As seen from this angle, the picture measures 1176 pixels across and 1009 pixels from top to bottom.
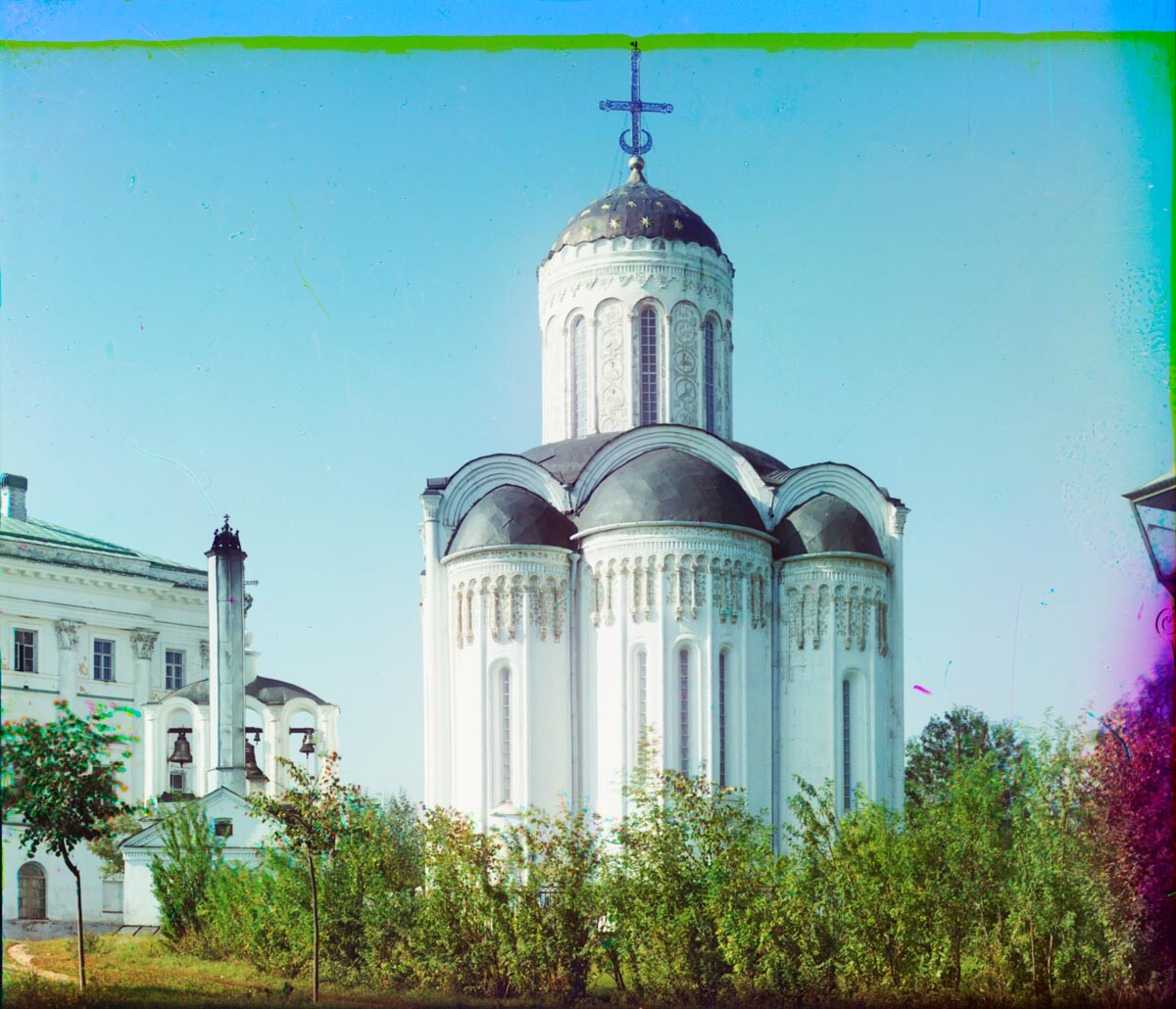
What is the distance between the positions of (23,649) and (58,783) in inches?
549

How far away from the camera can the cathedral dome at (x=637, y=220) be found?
1185 inches

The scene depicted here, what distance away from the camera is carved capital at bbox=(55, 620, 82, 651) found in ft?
111

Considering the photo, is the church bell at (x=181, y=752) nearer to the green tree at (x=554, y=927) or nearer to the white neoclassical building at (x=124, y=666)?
the white neoclassical building at (x=124, y=666)

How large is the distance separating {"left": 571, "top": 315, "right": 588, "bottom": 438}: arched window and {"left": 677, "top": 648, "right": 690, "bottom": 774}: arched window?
531 centimetres

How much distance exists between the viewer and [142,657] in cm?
3584

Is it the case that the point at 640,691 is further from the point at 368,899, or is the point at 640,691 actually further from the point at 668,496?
the point at 368,899

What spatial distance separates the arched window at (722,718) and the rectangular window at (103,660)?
46.8 ft

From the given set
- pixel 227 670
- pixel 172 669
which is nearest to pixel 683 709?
pixel 227 670

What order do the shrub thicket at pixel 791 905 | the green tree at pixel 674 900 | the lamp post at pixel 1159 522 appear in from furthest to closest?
the green tree at pixel 674 900
the shrub thicket at pixel 791 905
the lamp post at pixel 1159 522

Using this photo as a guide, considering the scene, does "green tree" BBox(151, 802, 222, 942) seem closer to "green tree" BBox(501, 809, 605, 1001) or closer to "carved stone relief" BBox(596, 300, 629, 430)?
"green tree" BBox(501, 809, 605, 1001)

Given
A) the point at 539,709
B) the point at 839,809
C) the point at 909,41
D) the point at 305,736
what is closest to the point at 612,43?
the point at 909,41

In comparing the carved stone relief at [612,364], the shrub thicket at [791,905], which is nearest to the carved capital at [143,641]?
the carved stone relief at [612,364]

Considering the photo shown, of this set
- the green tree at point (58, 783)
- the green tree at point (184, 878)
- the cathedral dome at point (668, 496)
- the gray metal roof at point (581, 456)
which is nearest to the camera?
the green tree at point (58, 783)

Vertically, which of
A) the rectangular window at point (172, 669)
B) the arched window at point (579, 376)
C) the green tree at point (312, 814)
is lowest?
the green tree at point (312, 814)
